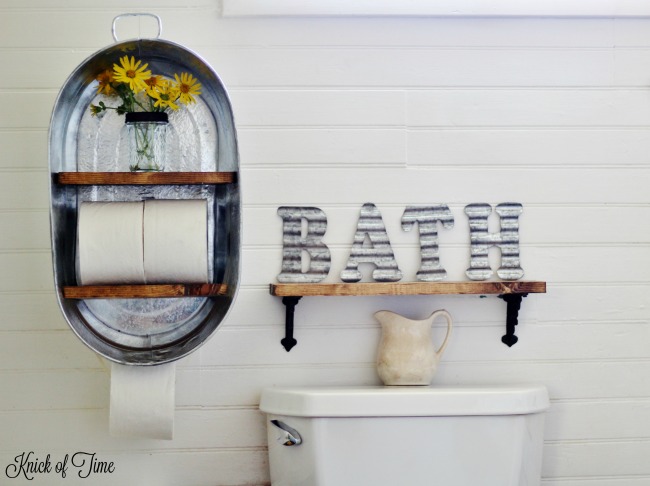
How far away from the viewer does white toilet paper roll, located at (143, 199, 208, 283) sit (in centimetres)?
183

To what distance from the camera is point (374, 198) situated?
2051 mm

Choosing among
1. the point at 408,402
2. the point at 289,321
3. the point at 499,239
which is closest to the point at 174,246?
the point at 289,321

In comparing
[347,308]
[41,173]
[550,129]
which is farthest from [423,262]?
[41,173]

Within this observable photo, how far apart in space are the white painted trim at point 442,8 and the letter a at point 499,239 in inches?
17.7

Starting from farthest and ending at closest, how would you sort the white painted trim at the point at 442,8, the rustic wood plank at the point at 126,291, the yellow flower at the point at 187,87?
the white painted trim at the point at 442,8 < the yellow flower at the point at 187,87 < the rustic wood plank at the point at 126,291

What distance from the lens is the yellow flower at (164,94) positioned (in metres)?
1.91

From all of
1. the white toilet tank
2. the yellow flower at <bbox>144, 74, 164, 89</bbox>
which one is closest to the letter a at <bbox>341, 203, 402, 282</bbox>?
the white toilet tank

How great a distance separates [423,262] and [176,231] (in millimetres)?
574

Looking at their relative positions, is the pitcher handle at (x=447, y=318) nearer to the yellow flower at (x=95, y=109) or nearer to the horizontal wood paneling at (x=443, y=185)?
the horizontal wood paneling at (x=443, y=185)

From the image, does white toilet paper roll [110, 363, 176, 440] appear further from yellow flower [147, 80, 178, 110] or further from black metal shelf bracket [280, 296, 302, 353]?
yellow flower [147, 80, 178, 110]

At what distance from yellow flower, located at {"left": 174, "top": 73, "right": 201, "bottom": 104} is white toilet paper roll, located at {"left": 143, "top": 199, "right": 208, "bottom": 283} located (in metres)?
0.26

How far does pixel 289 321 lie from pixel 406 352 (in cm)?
27

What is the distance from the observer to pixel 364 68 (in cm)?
206

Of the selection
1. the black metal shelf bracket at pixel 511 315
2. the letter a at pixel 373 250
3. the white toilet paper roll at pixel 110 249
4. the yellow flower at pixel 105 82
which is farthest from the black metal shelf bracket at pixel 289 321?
the yellow flower at pixel 105 82
